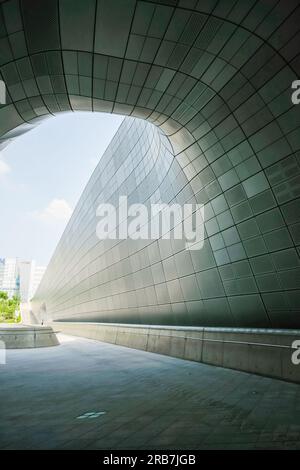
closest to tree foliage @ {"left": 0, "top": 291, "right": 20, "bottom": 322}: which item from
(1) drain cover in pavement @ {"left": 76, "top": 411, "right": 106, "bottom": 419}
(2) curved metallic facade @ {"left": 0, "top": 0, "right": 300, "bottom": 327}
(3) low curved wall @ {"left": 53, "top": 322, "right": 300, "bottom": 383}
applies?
(3) low curved wall @ {"left": 53, "top": 322, "right": 300, "bottom": 383}

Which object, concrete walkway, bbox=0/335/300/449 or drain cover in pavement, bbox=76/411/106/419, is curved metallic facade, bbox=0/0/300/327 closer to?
concrete walkway, bbox=0/335/300/449

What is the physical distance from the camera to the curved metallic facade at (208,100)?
6.95 metres

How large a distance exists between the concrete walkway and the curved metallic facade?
135 inches

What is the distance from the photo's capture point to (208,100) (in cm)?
931

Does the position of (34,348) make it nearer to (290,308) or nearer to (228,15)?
(290,308)

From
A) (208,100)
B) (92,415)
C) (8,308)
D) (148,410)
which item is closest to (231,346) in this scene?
(148,410)

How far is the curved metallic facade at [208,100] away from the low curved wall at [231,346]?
24.7 inches

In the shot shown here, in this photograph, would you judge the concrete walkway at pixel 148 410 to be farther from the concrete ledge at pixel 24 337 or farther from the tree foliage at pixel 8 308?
the tree foliage at pixel 8 308

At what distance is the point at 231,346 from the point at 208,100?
27.4 feet

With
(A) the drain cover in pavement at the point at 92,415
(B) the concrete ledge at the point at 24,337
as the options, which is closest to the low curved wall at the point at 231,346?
(A) the drain cover in pavement at the point at 92,415

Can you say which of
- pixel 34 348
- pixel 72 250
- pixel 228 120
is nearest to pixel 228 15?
pixel 228 120

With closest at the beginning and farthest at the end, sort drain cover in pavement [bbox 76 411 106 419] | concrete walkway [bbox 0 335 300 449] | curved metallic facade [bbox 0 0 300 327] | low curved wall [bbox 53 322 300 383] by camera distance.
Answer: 1. concrete walkway [bbox 0 335 300 449]
2. drain cover in pavement [bbox 76 411 106 419]
3. curved metallic facade [bbox 0 0 300 327]
4. low curved wall [bbox 53 322 300 383]

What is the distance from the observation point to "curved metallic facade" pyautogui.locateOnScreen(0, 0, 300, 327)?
22.8 ft

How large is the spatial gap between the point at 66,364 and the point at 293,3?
1385 centimetres
